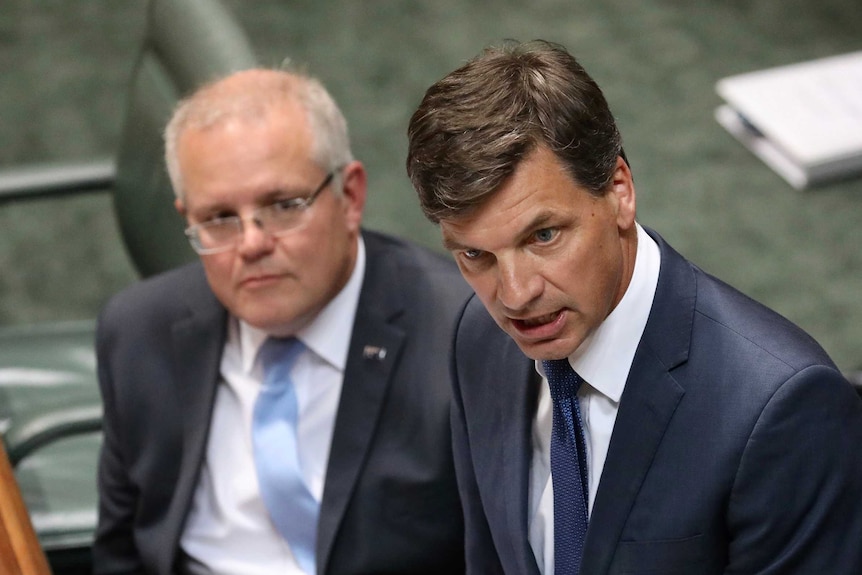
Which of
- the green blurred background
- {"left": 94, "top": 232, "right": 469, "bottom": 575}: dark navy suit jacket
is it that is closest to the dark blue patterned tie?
{"left": 94, "top": 232, "right": 469, "bottom": 575}: dark navy suit jacket

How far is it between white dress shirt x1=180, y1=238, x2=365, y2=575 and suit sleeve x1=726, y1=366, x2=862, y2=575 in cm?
85

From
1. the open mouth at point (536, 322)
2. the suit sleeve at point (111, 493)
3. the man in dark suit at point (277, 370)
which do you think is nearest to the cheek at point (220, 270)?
the man in dark suit at point (277, 370)

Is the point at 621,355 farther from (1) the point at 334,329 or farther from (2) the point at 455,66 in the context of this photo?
(2) the point at 455,66

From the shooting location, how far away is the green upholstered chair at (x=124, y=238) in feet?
8.04

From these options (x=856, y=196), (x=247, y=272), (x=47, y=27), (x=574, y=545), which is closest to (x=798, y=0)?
(x=856, y=196)

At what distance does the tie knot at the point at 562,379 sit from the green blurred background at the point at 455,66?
1833 millimetres

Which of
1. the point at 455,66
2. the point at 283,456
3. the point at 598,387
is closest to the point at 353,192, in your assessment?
the point at 283,456

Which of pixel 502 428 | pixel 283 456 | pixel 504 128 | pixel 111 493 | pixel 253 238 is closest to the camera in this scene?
pixel 504 128

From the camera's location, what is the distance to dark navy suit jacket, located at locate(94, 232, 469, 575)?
210 centimetres

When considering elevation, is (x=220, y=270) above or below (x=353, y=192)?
below

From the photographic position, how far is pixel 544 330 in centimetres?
150

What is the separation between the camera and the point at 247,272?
2074 millimetres

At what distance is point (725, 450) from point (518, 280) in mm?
306

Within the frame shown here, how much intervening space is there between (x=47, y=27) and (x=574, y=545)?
3.81 metres
